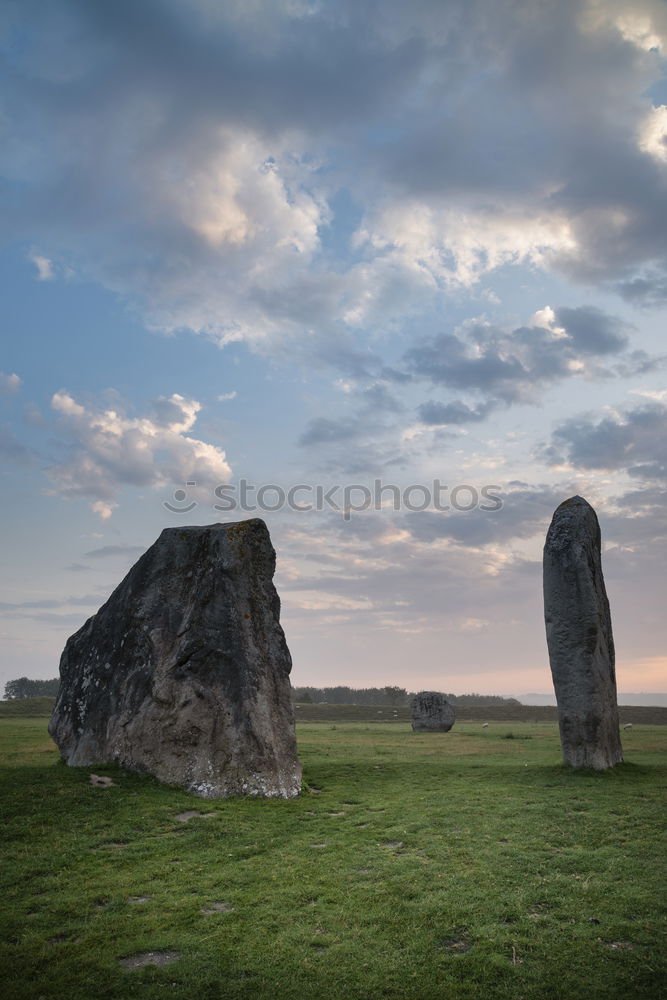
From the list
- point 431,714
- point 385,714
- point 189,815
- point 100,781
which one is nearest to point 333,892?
point 189,815

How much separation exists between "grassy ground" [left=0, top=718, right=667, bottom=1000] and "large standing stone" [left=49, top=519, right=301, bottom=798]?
101cm

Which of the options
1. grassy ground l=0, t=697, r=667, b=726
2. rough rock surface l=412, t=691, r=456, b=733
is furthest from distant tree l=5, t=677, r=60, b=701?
rough rock surface l=412, t=691, r=456, b=733

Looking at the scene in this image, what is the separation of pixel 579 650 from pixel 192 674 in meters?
12.2

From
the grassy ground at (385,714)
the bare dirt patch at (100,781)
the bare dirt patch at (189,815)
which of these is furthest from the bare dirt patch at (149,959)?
the grassy ground at (385,714)

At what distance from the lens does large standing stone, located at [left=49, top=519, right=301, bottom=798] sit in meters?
16.9

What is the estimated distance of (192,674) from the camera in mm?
17422

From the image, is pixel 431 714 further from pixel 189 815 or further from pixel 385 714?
pixel 385 714

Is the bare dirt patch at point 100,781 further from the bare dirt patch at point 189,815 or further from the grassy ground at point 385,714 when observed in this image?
the grassy ground at point 385,714

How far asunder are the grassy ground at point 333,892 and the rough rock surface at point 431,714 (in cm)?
2756

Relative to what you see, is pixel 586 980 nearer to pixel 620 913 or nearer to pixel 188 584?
pixel 620 913

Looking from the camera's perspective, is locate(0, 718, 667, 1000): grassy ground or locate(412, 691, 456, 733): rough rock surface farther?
locate(412, 691, 456, 733): rough rock surface

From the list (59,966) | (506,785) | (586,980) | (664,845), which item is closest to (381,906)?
(586,980)

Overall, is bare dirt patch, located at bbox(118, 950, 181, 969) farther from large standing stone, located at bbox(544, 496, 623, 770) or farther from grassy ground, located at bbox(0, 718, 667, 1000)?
large standing stone, located at bbox(544, 496, 623, 770)

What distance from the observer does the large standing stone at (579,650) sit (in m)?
20.1
